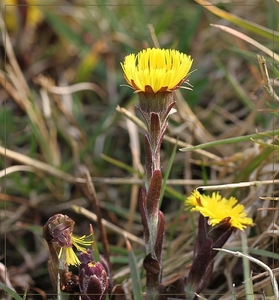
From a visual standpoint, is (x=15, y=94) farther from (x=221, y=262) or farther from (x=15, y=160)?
(x=221, y=262)

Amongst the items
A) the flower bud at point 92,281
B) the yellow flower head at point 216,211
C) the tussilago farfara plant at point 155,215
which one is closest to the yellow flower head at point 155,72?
the tussilago farfara plant at point 155,215

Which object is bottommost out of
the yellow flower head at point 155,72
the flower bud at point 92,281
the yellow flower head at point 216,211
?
the flower bud at point 92,281

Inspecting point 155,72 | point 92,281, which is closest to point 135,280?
point 92,281

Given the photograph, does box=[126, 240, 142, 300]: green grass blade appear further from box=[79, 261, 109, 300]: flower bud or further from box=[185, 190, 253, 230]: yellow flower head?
box=[185, 190, 253, 230]: yellow flower head

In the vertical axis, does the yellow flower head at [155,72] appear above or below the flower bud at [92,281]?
above

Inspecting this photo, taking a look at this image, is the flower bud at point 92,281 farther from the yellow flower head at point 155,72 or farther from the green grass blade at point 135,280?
the yellow flower head at point 155,72

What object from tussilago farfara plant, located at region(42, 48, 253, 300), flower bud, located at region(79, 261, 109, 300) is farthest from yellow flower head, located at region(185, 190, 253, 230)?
flower bud, located at region(79, 261, 109, 300)

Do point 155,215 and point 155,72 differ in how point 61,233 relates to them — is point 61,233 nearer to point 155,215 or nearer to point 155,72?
point 155,215
